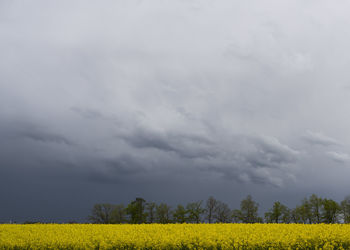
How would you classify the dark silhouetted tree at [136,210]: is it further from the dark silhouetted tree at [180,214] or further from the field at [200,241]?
the field at [200,241]

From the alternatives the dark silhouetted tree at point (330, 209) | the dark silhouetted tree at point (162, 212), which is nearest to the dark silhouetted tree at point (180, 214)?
the dark silhouetted tree at point (162, 212)

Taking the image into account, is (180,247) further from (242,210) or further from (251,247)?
(242,210)

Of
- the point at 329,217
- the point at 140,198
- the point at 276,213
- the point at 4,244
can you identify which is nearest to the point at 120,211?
the point at 140,198

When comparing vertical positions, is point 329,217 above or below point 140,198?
below

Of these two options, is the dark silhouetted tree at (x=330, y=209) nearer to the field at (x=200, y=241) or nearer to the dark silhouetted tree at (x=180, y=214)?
the dark silhouetted tree at (x=180, y=214)

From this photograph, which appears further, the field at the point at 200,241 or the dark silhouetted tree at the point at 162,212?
the dark silhouetted tree at the point at 162,212

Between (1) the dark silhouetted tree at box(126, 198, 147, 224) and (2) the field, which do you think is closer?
(2) the field

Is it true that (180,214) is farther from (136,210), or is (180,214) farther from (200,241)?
(200,241)

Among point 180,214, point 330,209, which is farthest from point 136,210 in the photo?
point 330,209

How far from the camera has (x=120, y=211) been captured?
52.3 meters

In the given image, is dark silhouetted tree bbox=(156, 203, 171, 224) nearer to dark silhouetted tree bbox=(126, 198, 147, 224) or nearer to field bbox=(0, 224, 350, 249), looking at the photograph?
dark silhouetted tree bbox=(126, 198, 147, 224)

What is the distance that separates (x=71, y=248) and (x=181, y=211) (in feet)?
110

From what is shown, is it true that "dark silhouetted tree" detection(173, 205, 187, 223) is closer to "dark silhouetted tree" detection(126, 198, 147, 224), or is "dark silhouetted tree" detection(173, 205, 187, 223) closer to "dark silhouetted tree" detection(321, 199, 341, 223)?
"dark silhouetted tree" detection(126, 198, 147, 224)

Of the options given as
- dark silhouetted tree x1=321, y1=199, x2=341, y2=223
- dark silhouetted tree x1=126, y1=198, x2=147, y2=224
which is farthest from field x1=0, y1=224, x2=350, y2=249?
dark silhouetted tree x1=321, y1=199, x2=341, y2=223
